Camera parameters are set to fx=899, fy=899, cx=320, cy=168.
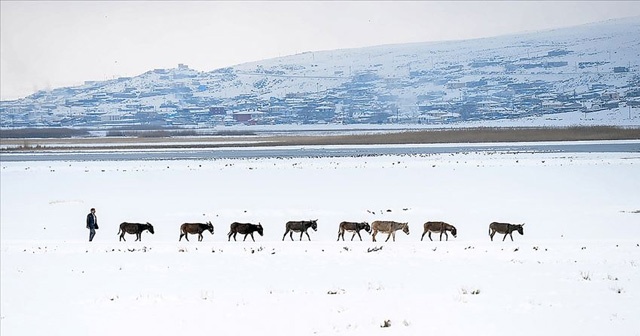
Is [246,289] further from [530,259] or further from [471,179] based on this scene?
[471,179]

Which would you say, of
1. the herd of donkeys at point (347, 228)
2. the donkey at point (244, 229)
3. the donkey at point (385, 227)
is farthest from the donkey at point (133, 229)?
the donkey at point (385, 227)

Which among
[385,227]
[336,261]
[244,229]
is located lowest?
[244,229]

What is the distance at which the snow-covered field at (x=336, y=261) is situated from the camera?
56.6 ft

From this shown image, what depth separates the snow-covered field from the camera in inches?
680

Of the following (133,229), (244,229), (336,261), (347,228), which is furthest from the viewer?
(133,229)

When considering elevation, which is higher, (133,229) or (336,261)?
(336,261)

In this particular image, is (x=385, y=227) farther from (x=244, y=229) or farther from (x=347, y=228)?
(x=244, y=229)

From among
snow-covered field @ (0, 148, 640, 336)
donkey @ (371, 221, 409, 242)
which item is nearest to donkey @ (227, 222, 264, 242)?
snow-covered field @ (0, 148, 640, 336)

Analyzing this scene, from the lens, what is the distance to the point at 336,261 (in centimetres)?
2406

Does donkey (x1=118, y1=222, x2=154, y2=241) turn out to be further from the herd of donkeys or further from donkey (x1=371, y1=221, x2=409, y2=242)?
donkey (x1=371, y1=221, x2=409, y2=242)

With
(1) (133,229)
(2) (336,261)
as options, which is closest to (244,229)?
(1) (133,229)

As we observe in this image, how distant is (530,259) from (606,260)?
6.20 feet

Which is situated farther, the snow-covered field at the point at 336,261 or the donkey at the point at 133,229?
the donkey at the point at 133,229

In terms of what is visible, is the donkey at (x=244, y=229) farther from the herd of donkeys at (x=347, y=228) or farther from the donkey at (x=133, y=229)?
the donkey at (x=133, y=229)
